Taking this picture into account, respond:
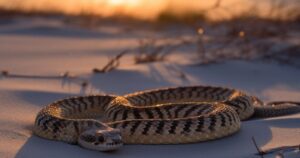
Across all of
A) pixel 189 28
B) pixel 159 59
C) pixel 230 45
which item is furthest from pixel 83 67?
pixel 189 28

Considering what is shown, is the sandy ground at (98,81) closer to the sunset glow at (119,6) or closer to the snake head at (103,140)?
the snake head at (103,140)

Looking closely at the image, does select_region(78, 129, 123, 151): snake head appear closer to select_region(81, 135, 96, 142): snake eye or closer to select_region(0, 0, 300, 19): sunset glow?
select_region(81, 135, 96, 142): snake eye

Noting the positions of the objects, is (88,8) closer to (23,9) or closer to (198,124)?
(23,9)

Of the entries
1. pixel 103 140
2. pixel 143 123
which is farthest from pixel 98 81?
pixel 103 140

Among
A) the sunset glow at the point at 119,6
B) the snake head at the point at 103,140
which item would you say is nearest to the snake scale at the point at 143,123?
the snake head at the point at 103,140

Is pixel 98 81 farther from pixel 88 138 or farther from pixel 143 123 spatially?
pixel 88 138

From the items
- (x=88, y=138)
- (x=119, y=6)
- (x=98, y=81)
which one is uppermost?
(x=119, y=6)
